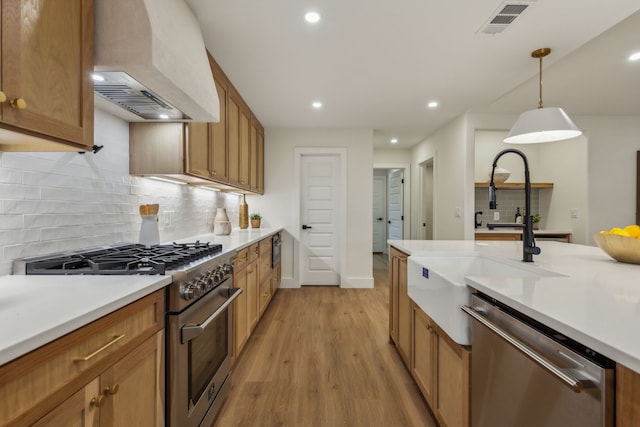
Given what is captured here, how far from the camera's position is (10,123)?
876mm

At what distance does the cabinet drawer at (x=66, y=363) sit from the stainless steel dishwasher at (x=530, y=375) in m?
1.20

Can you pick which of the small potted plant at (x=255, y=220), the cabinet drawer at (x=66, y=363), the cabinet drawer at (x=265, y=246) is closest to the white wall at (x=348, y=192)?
the small potted plant at (x=255, y=220)

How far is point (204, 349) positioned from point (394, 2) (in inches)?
87.0

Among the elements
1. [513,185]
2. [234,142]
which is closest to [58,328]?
[234,142]

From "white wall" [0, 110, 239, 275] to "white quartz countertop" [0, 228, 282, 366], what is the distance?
22cm

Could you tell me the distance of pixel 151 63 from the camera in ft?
4.07

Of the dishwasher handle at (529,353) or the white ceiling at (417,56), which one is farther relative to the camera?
→ the white ceiling at (417,56)

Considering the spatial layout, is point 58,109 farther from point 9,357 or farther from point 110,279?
point 9,357

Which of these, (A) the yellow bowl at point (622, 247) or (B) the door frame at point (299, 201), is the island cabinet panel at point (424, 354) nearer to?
(A) the yellow bowl at point (622, 247)

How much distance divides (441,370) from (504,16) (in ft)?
7.03

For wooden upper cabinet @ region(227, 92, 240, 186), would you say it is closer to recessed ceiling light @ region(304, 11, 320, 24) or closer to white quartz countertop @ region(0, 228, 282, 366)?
recessed ceiling light @ region(304, 11, 320, 24)

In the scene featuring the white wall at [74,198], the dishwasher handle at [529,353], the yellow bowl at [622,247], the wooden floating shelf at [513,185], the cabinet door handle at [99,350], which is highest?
the wooden floating shelf at [513,185]

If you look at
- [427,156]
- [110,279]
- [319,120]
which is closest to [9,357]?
[110,279]

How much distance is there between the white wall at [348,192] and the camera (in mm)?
4535
